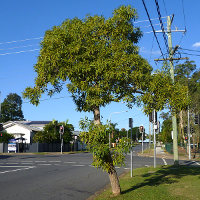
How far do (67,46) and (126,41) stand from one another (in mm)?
1828

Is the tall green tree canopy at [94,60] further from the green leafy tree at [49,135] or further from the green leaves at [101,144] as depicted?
the green leafy tree at [49,135]

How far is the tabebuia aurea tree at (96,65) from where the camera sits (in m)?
8.39

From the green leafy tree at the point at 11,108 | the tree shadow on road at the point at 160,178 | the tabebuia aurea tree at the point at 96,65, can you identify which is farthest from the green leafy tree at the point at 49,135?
the green leafy tree at the point at 11,108

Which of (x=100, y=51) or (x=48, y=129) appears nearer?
(x=100, y=51)

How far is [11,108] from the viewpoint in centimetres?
10688

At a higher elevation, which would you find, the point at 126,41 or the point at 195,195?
the point at 126,41

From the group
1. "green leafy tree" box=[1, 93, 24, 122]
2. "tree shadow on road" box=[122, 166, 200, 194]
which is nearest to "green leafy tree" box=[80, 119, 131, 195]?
"tree shadow on road" box=[122, 166, 200, 194]

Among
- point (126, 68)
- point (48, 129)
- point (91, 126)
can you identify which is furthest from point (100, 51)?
point (48, 129)

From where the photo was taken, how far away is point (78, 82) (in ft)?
28.7

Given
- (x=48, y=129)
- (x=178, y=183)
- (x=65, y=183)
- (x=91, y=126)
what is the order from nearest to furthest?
(x=91, y=126)
(x=178, y=183)
(x=65, y=183)
(x=48, y=129)

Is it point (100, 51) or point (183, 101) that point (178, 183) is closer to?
point (183, 101)

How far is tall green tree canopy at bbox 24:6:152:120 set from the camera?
27.8 feet

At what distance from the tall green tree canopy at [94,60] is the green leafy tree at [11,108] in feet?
327

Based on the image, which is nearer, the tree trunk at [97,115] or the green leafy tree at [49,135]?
the tree trunk at [97,115]
